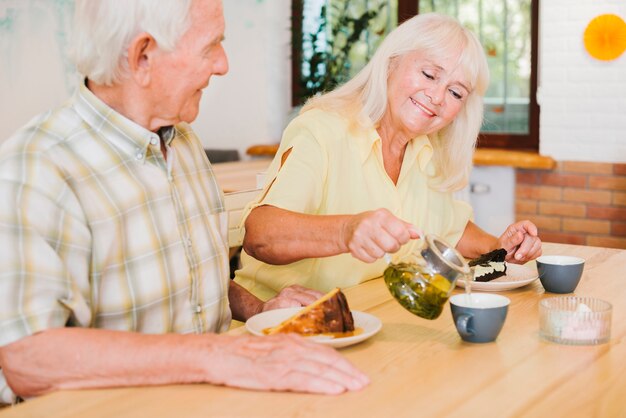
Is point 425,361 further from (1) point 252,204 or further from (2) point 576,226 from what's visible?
(2) point 576,226

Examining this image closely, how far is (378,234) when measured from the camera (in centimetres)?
148

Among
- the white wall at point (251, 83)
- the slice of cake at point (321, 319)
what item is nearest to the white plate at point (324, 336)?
the slice of cake at point (321, 319)

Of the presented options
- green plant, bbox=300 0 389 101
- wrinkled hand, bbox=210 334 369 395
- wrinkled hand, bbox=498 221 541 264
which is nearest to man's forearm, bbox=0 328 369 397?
wrinkled hand, bbox=210 334 369 395

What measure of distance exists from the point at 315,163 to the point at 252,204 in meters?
0.18

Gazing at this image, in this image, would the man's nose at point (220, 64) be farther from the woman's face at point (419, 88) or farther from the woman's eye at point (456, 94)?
the woman's eye at point (456, 94)

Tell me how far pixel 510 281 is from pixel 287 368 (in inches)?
30.2

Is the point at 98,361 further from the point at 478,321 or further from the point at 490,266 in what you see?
the point at 490,266

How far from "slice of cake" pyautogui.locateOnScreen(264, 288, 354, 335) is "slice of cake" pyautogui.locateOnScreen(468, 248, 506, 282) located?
0.51 m

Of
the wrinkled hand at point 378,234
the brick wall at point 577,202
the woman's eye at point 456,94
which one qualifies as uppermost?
the woman's eye at point 456,94

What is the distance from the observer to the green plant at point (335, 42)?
16.9ft

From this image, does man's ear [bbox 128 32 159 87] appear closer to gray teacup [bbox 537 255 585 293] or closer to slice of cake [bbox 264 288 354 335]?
slice of cake [bbox 264 288 354 335]

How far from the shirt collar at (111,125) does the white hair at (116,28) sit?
0.04m

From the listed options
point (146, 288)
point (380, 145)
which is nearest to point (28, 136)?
point (146, 288)

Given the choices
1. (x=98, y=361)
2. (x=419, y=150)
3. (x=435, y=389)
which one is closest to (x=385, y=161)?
(x=419, y=150)
